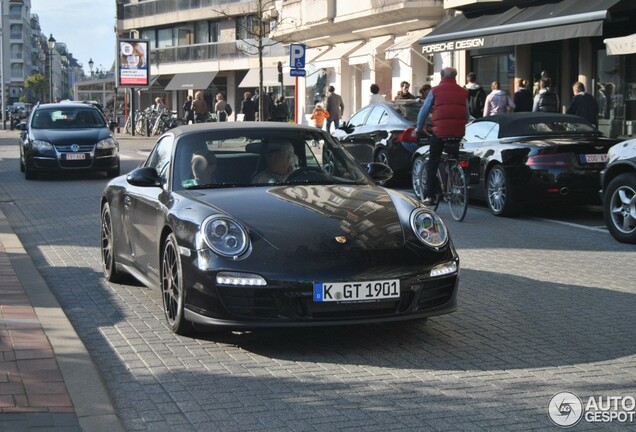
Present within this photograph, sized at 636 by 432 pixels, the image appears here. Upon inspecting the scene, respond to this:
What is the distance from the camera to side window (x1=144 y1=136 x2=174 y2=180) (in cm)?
756

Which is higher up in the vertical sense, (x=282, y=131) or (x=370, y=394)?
(x=282, y=131)

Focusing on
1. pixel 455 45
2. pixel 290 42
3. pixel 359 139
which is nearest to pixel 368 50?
pixel 290 42

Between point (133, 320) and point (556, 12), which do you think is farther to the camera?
point (556, 12)

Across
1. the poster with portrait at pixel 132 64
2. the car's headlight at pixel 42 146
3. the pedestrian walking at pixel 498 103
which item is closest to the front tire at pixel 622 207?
the pedestrian walking at pixel 498 103

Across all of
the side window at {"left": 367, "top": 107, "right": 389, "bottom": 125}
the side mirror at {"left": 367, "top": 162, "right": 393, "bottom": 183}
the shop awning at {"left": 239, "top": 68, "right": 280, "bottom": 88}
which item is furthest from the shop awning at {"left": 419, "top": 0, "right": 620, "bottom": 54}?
the shop awning at {"left": 239, "top": 68, "right": 280, "bottom": 88}

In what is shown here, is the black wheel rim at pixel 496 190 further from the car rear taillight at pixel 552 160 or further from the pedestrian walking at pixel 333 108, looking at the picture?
the pedestrian walking at pixel 333 108

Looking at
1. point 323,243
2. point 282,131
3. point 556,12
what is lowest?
point 323,243

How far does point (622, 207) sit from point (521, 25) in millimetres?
13133

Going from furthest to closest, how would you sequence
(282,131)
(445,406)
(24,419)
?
(282,131) → (445,406) → (24,419)

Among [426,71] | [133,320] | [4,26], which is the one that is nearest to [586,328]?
[133,320]

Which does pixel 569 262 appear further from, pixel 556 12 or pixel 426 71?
pixel 426 71

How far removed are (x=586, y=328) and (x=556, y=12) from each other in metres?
17.4

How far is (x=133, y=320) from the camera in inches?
285

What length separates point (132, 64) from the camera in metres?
46.6
